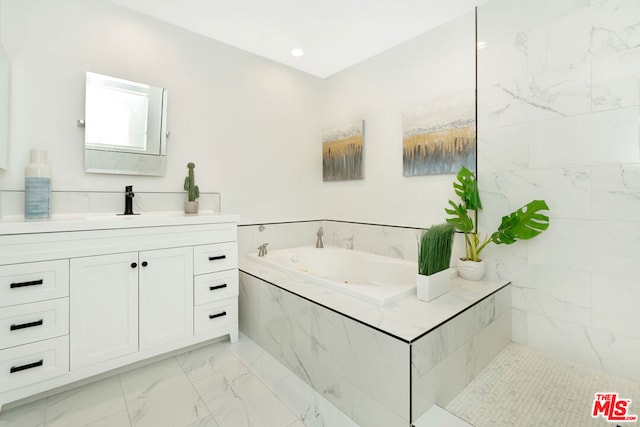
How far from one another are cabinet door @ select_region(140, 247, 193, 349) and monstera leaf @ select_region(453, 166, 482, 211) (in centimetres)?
192

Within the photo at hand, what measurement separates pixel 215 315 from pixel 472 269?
183 centimetres

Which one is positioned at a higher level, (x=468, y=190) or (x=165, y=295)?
(x=468, y=190)

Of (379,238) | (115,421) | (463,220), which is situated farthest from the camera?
(379,238)

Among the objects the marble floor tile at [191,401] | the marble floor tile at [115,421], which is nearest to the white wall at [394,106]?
the marble floor tile at [191,401]

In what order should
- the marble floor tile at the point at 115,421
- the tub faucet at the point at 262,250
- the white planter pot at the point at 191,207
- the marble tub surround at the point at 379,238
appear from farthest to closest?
the tub faucet at the point at 262,250 → the marble tub surround at the point at 379,238 → the white planter pot at the point at 191,207 → the marble floor tile at the point at 115,421

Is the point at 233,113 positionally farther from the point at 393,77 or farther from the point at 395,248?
the point at 395,248

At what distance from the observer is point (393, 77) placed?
2.63 metres

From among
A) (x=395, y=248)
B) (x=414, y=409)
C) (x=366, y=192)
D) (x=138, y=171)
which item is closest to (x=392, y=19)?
(x=366, y=192)

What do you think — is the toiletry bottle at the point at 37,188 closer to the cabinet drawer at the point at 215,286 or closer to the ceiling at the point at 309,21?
the cabinet drawer at the point at 215,286

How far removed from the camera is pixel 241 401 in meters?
1.52

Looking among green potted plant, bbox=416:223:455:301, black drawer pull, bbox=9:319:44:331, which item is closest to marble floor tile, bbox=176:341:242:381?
black drawer pull, bbox=9:319:44:331

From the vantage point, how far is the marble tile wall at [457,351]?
4.01 ft

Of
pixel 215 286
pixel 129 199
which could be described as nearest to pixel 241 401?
pixel 215 286

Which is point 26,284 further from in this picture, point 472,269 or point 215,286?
point 472,269
